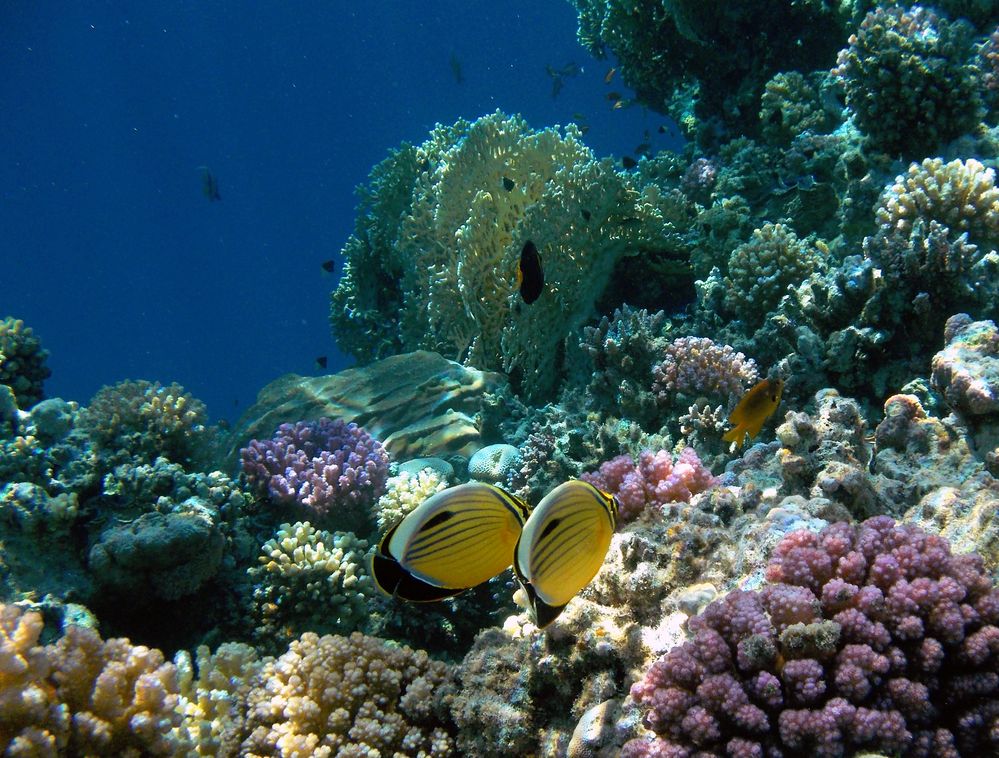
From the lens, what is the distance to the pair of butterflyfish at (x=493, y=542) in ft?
5.78

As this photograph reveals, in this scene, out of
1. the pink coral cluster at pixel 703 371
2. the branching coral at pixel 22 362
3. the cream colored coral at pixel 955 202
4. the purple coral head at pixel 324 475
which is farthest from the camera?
the branching coral at pixel 22 362

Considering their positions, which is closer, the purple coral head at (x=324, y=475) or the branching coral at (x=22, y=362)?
the purple coral head at (x=324, y=475)

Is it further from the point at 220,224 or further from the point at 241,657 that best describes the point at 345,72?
the point at 241,657

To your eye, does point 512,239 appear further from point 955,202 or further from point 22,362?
point 22,362

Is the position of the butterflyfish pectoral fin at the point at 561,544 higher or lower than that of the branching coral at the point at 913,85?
lower

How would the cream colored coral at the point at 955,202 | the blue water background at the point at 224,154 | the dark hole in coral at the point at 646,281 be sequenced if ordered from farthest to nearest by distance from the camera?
the blue water background at the point at 224,154 < the dark hole in coral at the point at 646,281 < the cream colored coral at the point at 955,202

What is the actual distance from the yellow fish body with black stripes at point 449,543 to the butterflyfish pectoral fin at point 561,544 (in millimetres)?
181

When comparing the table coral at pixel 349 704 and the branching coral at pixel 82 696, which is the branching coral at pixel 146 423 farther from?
the table coral at pixel 349 704

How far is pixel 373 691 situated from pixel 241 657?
3.34 ft

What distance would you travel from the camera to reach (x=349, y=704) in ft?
9.18

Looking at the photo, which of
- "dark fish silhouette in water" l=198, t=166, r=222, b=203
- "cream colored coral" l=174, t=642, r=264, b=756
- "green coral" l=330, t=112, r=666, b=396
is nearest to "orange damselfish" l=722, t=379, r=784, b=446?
"cream colored coral" l=174, t=642, r=264, b=756

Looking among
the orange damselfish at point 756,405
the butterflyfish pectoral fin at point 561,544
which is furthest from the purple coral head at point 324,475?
the butterflyfish pectoral fin at point 561,544

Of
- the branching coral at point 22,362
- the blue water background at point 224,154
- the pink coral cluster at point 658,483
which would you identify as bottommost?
the pink coral cluster at point 658,483

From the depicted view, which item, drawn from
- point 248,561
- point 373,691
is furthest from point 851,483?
point 248,561
